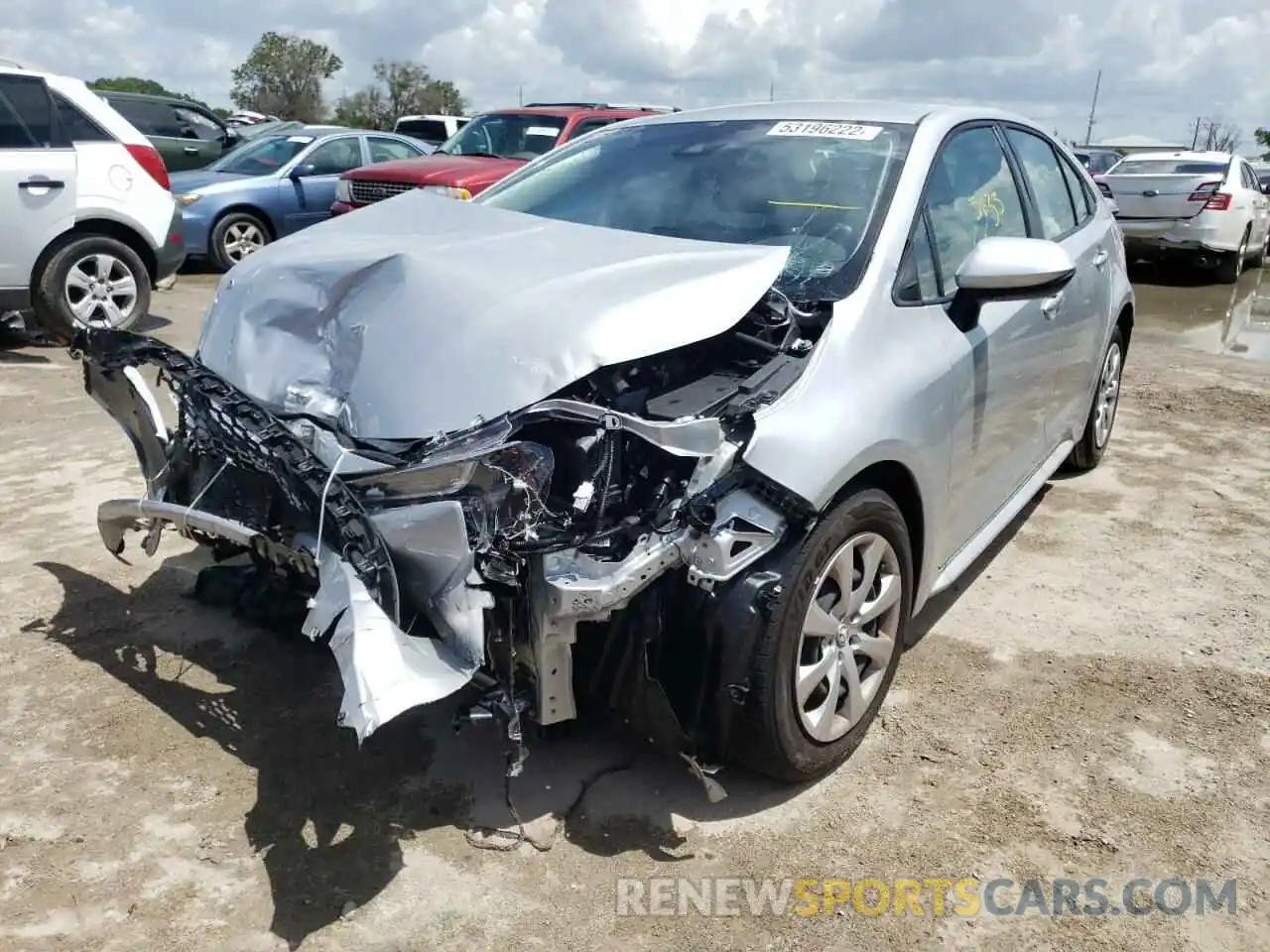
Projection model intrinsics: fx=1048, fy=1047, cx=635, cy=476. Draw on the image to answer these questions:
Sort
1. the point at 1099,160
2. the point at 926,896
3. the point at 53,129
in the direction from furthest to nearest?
the point at 1099,160
the point at 53,129
the point at 926,896

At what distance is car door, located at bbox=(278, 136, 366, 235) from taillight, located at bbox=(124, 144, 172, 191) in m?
3.20

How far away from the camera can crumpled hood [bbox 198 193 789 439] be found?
2.54 metres

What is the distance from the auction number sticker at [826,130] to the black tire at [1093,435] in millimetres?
2052

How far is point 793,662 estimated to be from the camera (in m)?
2.60

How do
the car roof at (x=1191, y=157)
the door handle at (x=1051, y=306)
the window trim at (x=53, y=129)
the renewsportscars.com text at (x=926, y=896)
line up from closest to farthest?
the renewsportscars.com text at (x=926, y=896)
the door handle at (x=1051, y=306)
the window trim at (x=53, y=129)
the car roof at (x=1191, y=157)

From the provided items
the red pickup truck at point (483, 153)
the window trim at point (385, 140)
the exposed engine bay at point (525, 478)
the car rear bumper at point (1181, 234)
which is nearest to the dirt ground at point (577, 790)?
the exposed engine bay at point (525, 478)

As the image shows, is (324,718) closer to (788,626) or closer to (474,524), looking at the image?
(474,524)

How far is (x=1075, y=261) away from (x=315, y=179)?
9653 millimetres

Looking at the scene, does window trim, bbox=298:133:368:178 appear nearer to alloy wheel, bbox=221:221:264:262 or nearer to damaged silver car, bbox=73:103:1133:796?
alloy wheel, bbox=221:221:264:262

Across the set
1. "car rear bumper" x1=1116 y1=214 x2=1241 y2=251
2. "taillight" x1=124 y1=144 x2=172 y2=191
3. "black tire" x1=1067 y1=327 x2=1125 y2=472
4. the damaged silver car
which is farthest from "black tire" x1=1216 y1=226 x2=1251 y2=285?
"taillight" x1=124 y1=144 x2=172 y2=191

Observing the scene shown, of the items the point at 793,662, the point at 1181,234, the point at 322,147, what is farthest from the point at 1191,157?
the point at 793,662

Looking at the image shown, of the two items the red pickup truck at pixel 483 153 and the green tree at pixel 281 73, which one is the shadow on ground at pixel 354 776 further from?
the green tree at pixel 281 73

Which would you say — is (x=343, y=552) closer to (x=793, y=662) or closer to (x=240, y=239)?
(x=793, y=662)

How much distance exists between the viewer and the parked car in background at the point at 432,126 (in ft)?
Answer: 60.7
